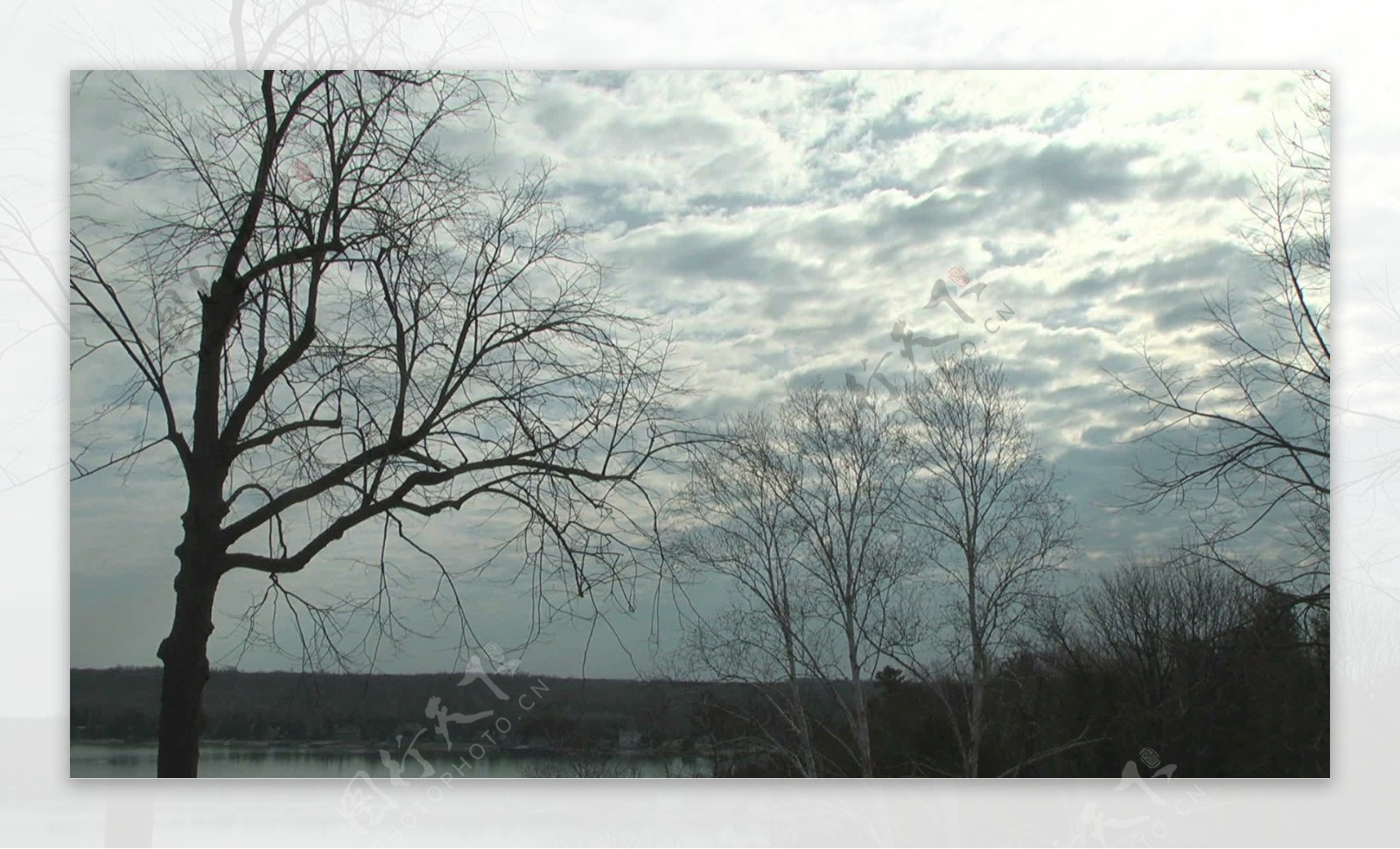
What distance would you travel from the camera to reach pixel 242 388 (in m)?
4.13

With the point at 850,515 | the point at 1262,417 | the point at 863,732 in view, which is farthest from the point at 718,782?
the point at 1262,417

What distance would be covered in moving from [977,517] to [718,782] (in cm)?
122

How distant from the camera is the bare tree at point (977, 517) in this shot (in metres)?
4.11

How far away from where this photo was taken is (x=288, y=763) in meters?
3.99

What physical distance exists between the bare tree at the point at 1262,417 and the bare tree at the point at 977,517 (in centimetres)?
35

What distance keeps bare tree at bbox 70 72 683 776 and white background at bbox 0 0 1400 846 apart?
0.57ft

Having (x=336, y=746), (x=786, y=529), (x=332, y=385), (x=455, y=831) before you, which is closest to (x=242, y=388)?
(x=332, y=385)

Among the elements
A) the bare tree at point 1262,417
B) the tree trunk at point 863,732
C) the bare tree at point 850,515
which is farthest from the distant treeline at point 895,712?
the bare tree at point 1262,417

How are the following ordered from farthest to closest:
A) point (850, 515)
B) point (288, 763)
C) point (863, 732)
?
1. point (850, 515)
2. point (863, 732)
3. point (288, 763)

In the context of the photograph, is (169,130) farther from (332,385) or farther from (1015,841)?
(1015,841)

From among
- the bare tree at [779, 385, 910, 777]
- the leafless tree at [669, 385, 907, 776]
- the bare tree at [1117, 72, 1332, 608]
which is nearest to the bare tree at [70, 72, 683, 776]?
the leafless tree at [669, 385, 907, 776]

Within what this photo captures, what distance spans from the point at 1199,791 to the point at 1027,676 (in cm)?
63

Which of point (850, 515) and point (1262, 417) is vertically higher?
point (1262, 417)

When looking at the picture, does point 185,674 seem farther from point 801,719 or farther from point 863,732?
point 863,732
